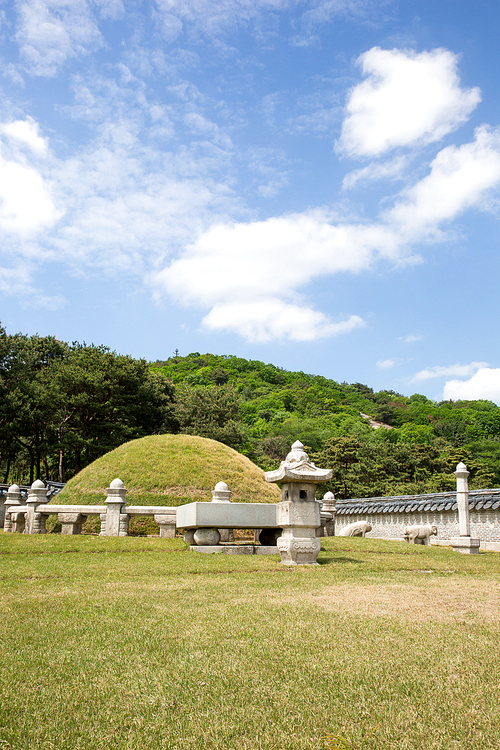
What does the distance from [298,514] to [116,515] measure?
8.16 metres

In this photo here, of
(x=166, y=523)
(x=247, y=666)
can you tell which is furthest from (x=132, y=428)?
(x=247, y=666)

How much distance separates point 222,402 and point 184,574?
34.1m

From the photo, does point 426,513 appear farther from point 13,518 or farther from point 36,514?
point 13,518

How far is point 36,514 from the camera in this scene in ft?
58.8

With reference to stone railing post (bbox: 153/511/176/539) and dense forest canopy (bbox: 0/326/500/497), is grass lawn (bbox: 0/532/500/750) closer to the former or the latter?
stone railing post (bbox: 153/511/176/539)

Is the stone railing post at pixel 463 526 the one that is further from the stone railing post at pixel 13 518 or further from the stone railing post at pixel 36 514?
the stone railing post at pixel 13 518

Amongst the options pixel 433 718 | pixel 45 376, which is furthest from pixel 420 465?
pixel 433 718

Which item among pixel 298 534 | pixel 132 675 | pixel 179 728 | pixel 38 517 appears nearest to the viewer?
pixel 179 728

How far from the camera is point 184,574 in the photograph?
8695 millimetres

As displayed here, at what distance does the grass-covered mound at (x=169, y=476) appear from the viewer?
18.9 m

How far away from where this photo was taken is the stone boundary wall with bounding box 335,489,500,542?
2114cm

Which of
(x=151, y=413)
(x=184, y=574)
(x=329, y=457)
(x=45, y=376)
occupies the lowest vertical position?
(x=184, y=574)

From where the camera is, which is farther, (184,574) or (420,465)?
(420,465)

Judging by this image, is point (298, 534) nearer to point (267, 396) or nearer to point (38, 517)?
point (38, 517)
